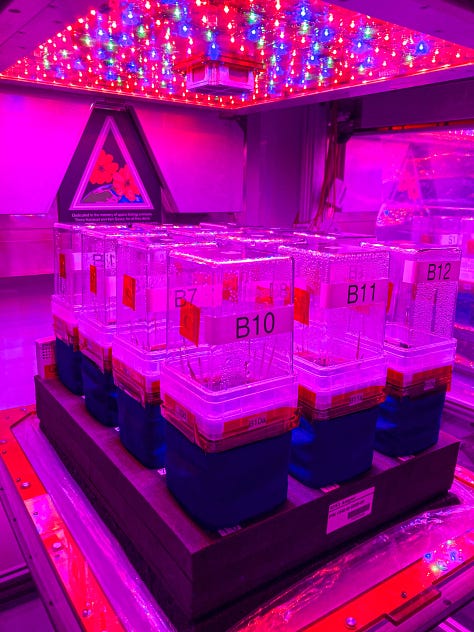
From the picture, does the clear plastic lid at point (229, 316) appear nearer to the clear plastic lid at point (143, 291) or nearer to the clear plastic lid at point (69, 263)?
the clear plastic lid at point (143, 291)

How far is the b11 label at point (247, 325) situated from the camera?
96 cm

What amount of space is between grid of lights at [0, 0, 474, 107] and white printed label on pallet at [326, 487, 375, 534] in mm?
1146

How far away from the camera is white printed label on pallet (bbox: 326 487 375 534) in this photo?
45.5 inches

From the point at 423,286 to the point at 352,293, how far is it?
10.1 inches

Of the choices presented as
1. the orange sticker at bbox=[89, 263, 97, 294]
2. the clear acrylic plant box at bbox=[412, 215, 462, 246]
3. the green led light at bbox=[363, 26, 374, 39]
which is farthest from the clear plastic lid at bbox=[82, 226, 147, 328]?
the clear acrylic plant box at bbox=[412, 215, 462, 246]

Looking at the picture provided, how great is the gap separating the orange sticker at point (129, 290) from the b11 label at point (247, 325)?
0.33m

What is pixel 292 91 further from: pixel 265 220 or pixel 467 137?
pixel 467 137

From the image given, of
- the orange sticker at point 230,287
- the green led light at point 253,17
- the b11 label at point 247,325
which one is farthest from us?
the green led light at point 253,17

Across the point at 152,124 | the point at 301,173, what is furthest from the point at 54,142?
the point at 301,173

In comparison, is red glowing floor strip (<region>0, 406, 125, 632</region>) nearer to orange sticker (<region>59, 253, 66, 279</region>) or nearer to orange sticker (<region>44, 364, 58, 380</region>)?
orange sticker (<region>44, 364, 58, 380</region>)

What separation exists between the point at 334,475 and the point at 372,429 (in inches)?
5.4

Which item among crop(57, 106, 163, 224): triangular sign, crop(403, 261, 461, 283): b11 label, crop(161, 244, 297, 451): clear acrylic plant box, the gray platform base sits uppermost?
crop(57, 106, 163, 224): triangular sign

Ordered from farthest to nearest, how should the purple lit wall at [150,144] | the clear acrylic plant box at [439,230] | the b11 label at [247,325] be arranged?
1. the clear acrylic plant box at [439,230]
2. the purple lit wall at [150,144]
3. the b11 label at [247,325]

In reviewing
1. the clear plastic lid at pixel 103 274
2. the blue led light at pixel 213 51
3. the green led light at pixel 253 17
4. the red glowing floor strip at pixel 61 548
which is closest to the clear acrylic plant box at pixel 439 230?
the blue led light at pixel 213 51
